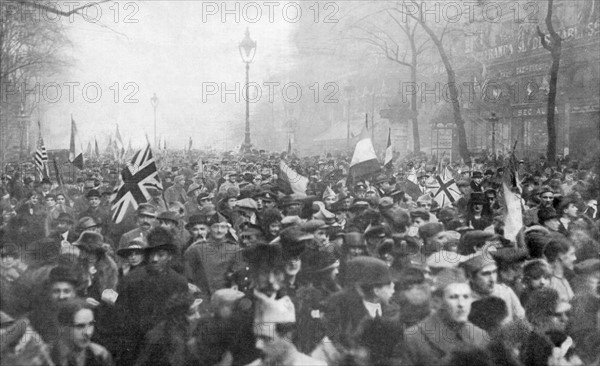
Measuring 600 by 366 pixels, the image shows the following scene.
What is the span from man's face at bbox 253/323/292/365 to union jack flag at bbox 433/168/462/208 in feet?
7.55

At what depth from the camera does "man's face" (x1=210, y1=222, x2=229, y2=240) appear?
18.8 feet

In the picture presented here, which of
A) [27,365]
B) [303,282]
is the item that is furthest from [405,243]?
[27,365]

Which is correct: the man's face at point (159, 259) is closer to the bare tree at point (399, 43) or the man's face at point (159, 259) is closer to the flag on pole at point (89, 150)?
the flag on pole at point (89, 150)

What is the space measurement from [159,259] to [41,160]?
1.80m

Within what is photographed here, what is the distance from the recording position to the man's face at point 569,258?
6.07 m

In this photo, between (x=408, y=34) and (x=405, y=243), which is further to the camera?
(x=408, y=34)

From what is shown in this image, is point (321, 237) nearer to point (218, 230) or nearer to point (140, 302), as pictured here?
point (218, 230)

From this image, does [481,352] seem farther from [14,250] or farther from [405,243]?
[14,250]

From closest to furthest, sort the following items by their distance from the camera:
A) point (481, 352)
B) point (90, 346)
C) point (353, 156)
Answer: point (90, 346)
point (481, 352)
point (353, 156)

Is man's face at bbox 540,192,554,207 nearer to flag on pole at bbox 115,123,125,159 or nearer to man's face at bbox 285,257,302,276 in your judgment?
man's face at bbox 285,257,302,276

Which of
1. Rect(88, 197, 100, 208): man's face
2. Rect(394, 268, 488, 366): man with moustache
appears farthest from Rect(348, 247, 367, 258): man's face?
Rect(88, 197, 100, 208): man's face

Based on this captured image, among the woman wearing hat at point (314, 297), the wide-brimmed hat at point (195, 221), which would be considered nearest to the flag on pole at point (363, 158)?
the woman wearing hat at point (314, 297)

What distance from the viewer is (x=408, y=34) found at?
6.64 meters

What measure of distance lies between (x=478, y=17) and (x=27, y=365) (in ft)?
18.6
